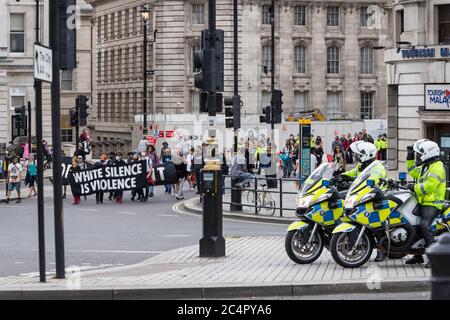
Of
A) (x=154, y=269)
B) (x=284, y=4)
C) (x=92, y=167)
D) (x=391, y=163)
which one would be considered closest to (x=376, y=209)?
(x=154, y=269)

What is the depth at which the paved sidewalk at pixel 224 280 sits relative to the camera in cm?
1554

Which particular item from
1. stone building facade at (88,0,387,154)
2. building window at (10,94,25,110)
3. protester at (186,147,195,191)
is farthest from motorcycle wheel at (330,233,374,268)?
stone building facade at (88,0,387,154)

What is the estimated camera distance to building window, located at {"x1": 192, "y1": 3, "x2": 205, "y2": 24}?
284 feet

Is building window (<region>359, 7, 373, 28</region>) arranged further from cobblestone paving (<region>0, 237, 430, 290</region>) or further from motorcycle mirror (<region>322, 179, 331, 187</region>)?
motorcycle mirror (<region>322, 179, 331, 187</region>)

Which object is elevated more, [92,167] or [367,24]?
[367,24]

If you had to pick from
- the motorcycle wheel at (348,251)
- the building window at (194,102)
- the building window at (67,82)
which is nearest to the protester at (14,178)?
the motorcycle wheel at (348,251)

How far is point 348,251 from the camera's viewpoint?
57.3ft

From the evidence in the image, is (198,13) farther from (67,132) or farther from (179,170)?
(179,170)

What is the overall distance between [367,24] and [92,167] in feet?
159

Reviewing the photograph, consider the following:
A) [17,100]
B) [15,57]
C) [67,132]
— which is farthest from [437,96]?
[67,132]

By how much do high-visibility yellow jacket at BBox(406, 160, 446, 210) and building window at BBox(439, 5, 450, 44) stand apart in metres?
25.0

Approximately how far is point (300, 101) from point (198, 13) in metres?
8.95
